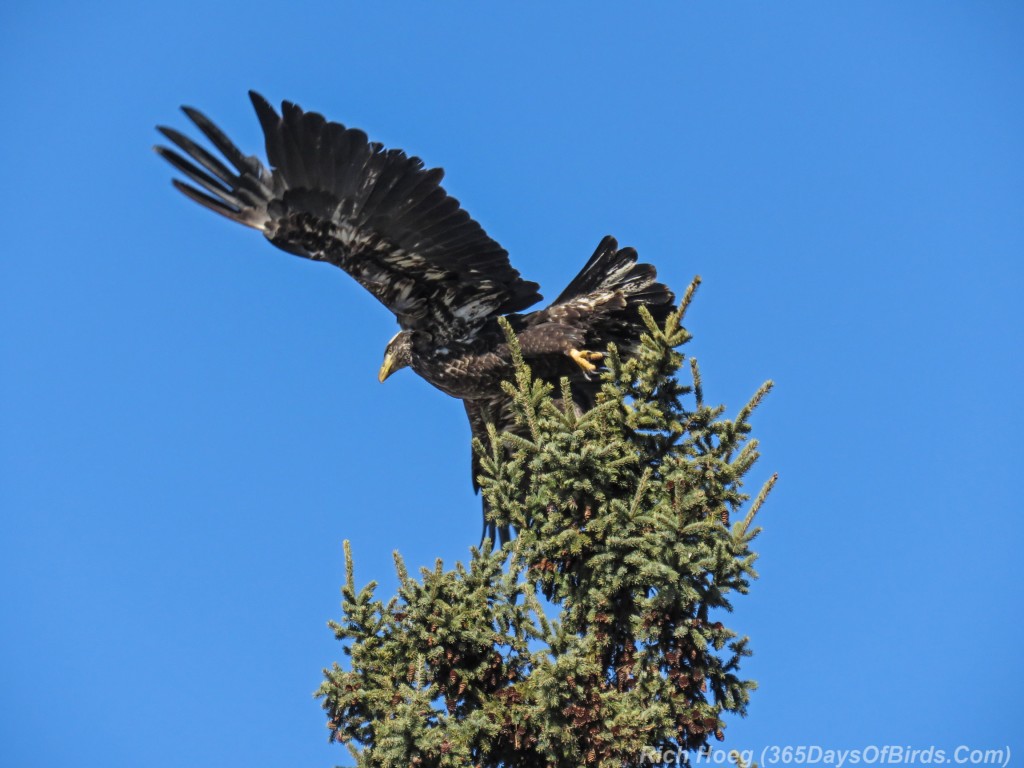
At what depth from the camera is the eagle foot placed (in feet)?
22.5

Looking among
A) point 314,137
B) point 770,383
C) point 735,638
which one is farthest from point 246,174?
point 735,638

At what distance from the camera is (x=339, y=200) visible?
6602 millimetres

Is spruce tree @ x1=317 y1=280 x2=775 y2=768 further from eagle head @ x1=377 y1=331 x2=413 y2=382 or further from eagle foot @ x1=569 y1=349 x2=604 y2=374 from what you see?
eagle head @ x1=377 y1=331 x2=413 y2=382

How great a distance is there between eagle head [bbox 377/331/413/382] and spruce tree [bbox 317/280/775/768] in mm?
2473

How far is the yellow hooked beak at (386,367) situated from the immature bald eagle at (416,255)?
1cm

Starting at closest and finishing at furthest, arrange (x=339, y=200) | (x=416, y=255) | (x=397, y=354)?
(x=339, y=200) → (x=416, y=255) → (x=397, y=354)

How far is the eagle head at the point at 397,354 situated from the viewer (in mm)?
7586

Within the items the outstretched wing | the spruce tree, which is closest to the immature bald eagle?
the outstretched wing

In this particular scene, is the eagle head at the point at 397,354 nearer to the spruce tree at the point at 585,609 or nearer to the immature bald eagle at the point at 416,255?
the immature bald eagle at the point at 416,255

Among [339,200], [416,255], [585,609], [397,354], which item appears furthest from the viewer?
[397,354]

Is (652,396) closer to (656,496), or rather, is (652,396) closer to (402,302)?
(656,496)

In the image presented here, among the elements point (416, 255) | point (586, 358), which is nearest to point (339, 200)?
point (416, 255)

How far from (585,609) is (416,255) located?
115 inches

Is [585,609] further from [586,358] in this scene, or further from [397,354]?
[397,354]
